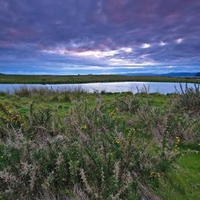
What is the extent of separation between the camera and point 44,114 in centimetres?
570

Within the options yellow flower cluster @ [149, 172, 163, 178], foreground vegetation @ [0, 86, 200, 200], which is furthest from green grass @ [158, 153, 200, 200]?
yellow flower cluster @ [149, 172, 163, 178]

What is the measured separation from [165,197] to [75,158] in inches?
51.1

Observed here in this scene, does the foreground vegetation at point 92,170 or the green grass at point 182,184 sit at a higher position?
the foreground vegetation at point 92,170

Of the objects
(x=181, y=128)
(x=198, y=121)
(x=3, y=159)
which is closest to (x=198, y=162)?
(x=181, y=128)

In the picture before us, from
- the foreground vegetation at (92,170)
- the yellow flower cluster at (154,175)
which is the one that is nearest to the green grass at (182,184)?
the foreground vegetation at (92,170)

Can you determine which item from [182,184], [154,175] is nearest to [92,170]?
[154,175]

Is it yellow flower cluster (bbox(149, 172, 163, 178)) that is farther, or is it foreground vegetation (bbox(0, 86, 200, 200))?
yellow flower cluster (bbox(149, 172, 163, 178))

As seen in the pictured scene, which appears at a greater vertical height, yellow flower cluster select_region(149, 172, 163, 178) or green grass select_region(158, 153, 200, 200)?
yellow flower cluster select_region(149, 172, 163, 178)

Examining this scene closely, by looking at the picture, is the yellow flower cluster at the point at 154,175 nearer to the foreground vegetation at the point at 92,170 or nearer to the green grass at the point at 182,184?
the foreground vegetation at the point at 92,170

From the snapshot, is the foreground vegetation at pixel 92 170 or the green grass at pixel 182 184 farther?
the green grass at pixel 182 184

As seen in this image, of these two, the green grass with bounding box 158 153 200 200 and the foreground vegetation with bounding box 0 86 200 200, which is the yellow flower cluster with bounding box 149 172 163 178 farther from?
the green grass with bounding box 158 153 200 200

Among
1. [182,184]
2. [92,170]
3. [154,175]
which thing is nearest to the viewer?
[92,170]

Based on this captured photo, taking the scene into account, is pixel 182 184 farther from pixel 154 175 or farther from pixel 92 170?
pixel 92 170

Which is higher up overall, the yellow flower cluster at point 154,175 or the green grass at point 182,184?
the yellow flower cluster at point 154,175
